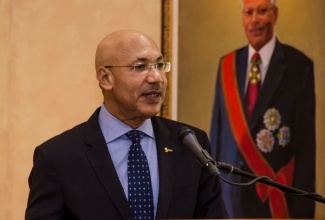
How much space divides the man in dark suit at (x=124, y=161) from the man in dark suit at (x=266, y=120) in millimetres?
1086

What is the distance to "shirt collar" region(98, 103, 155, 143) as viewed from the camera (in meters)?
3.10

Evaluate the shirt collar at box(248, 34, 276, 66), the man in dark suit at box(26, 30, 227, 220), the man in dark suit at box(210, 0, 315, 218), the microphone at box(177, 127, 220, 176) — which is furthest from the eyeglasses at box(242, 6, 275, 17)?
the microphone at box(177, 127, 220, 176)

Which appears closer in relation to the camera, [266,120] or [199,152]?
[199,152]

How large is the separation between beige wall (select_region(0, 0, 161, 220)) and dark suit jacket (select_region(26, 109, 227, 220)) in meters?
1.22

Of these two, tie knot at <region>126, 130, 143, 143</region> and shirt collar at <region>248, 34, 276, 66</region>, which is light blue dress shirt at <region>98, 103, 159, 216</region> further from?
shirt collar at <region>248, 34, 276, 66</region>

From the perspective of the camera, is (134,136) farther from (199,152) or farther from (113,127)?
(199,152)

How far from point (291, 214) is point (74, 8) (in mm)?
1894

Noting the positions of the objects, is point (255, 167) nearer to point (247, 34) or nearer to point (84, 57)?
point (247, 34)

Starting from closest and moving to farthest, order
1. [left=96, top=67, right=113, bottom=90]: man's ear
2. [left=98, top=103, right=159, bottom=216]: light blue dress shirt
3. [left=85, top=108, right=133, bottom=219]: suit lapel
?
[left=85, top=108, right=133, bottom=219]: suit lapel
[left=98, top=103, right=159, bottom=216]: light blue dress shirt
[left=96, top=67, right=113, bottom=90]: man's ear

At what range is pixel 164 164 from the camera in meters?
3.05

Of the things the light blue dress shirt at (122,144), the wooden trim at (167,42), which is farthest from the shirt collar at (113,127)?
the wooden trim at (167,42)

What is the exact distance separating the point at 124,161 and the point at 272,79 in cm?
152

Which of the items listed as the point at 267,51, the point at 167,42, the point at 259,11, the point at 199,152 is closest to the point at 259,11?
the point at 259,11

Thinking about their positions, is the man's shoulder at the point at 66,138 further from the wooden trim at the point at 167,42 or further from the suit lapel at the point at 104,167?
the wooden trim at the point at 167,42
